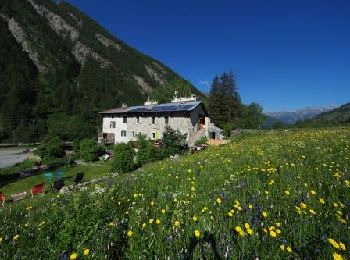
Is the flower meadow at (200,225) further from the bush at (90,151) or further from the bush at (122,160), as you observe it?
the bush at (90,151)

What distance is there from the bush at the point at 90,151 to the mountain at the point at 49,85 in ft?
144

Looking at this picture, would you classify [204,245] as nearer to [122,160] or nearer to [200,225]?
[200,225]

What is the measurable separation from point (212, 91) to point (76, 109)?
75.6 meters

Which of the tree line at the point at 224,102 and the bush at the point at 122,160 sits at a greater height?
the tree line at the point at 224,102

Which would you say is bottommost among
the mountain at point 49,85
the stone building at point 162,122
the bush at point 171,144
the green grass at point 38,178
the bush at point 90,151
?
the green grass at point 38,178

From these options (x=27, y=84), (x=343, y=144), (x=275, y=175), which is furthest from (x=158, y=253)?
(x=27, y=84)

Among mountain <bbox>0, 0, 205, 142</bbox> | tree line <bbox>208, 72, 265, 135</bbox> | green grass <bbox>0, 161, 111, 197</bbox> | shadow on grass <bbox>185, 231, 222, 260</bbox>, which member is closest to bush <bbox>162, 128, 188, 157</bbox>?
green grass <bbox>0, 161, 111, 197</bbox>

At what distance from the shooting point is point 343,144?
38.1 ft

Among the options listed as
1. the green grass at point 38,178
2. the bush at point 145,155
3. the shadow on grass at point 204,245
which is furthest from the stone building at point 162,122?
the shadow on grass at point 204,245

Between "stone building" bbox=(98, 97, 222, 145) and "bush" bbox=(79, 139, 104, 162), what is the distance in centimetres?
786

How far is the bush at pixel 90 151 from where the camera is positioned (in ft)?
144

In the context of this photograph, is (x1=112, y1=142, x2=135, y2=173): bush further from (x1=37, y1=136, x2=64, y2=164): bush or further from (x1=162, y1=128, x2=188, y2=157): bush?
(x1=37, y1=136, x2=64, y2=164): bush

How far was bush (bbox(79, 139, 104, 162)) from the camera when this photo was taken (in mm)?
43850

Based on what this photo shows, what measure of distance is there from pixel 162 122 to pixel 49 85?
12304 cm
